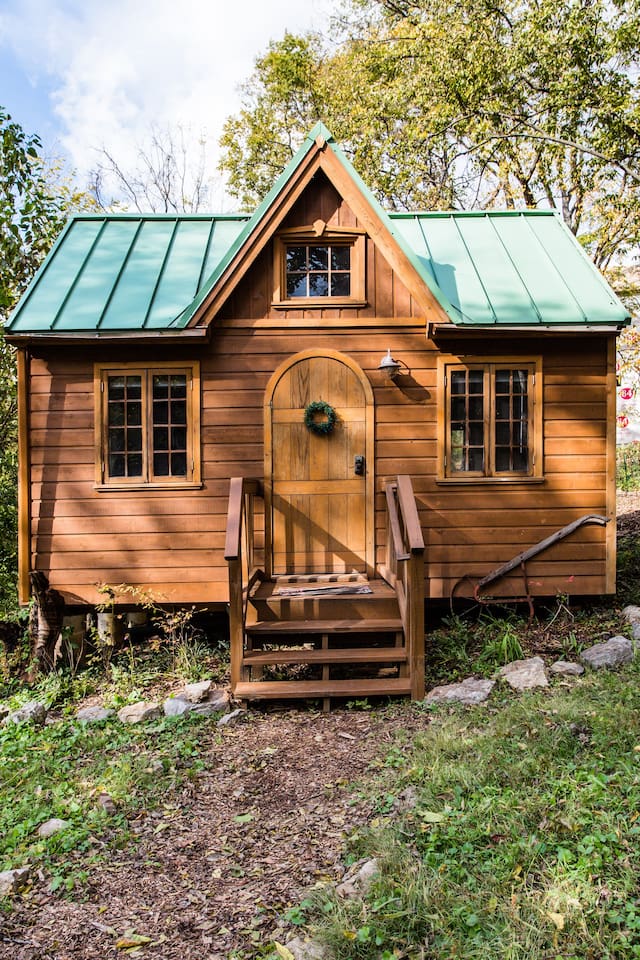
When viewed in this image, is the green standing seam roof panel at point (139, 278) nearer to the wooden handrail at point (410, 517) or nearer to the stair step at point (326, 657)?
the wooden handrail at point (410, 517)

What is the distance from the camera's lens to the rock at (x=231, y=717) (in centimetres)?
545

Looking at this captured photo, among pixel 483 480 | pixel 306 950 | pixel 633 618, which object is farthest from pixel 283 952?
pixel 633 618

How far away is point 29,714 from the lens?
5.80 m

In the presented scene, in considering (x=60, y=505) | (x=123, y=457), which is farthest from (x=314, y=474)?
(x=60, y=505)

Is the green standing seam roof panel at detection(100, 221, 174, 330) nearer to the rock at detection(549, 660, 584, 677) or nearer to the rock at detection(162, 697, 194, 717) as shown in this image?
the rock at detection(162, 697, 194, 717)

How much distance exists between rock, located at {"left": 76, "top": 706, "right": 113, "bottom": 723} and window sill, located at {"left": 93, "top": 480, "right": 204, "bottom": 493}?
7.35 feet

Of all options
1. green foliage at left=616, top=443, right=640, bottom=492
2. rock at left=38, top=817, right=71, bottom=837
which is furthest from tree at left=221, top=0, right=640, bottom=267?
rock at left=38, top=817, right=71, bottom=837

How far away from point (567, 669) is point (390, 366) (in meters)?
3.37

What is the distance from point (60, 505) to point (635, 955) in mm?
6260

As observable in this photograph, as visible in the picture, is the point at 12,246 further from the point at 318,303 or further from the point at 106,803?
the point at 106,803

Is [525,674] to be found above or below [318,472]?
below

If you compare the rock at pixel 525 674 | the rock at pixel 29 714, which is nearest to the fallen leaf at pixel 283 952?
the rock at pixel 525 674

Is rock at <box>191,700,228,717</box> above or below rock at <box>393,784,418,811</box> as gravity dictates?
below

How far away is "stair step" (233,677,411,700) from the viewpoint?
18.4 feet
